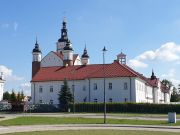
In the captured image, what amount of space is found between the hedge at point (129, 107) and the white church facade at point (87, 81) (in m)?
7.68

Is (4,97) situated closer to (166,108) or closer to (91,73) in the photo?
(91,73)

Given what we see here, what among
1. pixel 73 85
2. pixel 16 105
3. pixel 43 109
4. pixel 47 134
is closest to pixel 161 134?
pixel 47 134

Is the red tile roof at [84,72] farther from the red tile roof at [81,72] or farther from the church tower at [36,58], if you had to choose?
the church tower at [36,58]

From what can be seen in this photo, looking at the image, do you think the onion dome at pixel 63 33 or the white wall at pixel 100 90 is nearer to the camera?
the white wall at pixel 100 90

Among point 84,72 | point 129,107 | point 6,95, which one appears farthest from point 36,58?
point 6,95

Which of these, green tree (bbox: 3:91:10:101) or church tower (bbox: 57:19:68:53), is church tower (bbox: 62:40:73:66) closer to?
church tower (bbox: 57:19:68:53)

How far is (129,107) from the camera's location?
5956 centimetres

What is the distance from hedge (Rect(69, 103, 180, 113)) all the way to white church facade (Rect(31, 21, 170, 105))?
7.68 m

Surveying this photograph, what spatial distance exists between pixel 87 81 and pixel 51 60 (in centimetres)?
2145

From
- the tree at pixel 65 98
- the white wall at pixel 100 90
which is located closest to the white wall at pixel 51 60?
the white wall at pixel 100 90

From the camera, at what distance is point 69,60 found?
84.2m

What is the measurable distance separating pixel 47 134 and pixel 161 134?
6.23 m

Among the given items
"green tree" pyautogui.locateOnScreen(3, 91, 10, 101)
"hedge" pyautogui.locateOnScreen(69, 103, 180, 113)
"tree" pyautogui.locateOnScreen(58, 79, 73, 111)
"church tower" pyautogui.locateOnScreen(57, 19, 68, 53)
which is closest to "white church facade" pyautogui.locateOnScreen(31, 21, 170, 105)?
"tree" pyautogui.locateOnScreen(58, 79, 73, 111)

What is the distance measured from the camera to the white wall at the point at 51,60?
295 feet
